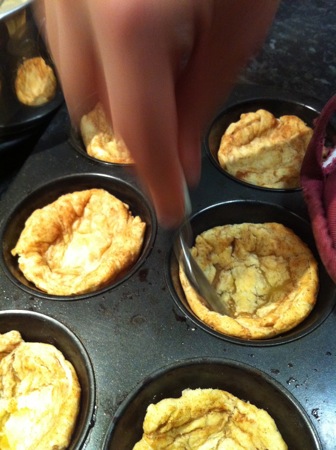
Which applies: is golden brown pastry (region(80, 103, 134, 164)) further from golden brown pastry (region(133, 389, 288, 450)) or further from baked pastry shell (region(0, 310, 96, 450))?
golden brown pastry (region(133, 389, 288, 450))

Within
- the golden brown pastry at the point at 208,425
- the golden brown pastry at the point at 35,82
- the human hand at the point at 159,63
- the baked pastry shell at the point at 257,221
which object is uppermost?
the human hand at the point at 159,63

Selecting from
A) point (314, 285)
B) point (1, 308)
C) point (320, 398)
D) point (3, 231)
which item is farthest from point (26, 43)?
point (320, 398)

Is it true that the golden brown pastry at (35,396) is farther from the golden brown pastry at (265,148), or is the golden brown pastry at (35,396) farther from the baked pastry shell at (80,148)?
the golden brown pastry at (265,148)

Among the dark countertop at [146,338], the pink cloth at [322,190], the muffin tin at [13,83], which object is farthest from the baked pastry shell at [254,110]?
the muffin tin at [13,83]

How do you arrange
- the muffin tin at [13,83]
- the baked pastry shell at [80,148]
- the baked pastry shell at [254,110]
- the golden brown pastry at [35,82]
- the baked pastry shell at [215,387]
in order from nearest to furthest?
the baked pastry shell at [215,387] → the muffin tin at [13,83] → the golden brown pastry at [35,82] → the baked pastry shell at [80,148] → the baked pastry shell at [254,110]

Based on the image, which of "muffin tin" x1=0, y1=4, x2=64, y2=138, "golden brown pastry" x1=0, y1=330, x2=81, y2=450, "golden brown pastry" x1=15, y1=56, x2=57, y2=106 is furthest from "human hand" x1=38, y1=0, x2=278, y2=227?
"golden brown pastry" x1=15, y1=56, x2=57, y2=106

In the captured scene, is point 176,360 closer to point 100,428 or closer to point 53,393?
point 100,428
